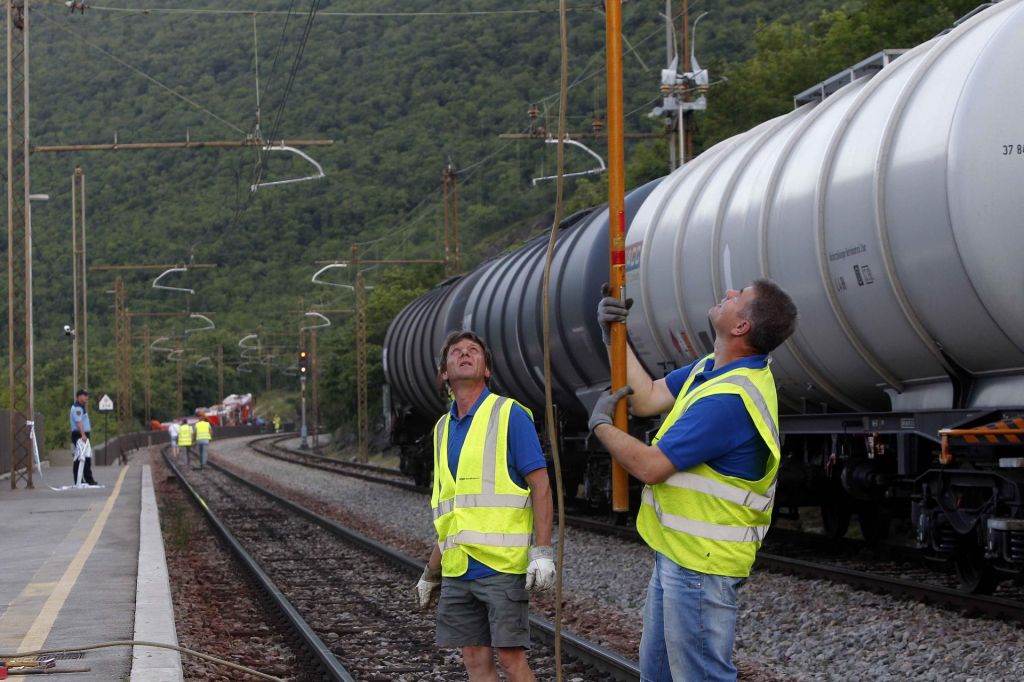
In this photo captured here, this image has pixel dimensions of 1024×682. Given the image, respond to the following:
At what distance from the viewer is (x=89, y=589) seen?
11.8 metres

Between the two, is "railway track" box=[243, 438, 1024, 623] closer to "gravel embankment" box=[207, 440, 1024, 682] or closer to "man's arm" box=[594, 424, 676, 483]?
"gravel embankment" box=[207, 440, 1024, 682]

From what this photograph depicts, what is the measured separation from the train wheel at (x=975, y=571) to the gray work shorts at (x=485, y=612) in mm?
5962

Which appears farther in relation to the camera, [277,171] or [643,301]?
[277,171]

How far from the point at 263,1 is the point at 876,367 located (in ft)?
304

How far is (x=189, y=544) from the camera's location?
752 inches

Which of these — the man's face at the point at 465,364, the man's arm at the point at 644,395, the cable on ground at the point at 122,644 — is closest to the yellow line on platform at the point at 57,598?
the cable on ground at the point at 122,644

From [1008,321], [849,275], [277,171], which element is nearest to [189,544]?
[849,275]

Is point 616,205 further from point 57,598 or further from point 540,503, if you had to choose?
point 57,598

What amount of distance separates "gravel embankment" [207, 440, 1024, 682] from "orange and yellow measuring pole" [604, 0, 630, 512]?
4006 millimetres

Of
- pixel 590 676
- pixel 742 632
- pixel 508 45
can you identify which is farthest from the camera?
pixel 508 45

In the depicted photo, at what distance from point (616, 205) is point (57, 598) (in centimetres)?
788

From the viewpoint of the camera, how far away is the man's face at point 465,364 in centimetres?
570

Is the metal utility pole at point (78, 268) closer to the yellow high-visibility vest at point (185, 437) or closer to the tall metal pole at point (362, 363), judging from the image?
the yellow high-visibility vest at point (185, 437)

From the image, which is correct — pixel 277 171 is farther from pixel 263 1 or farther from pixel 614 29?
pixel 614 29
